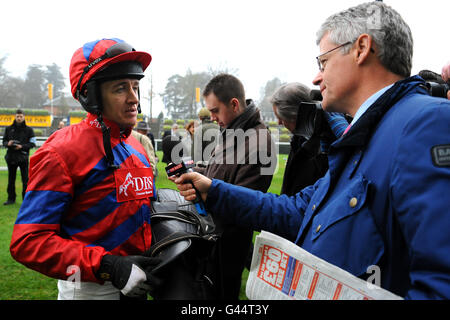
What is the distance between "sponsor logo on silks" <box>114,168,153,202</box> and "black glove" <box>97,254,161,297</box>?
0.34 meters

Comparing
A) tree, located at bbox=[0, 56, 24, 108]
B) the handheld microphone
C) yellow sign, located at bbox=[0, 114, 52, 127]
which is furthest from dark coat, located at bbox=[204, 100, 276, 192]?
tree, located at bbox=[0, 56, 24, 108]

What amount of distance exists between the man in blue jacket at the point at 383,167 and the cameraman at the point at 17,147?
27.0 ft

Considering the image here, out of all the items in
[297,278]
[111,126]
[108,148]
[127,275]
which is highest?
[111,126]

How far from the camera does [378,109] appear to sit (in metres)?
1.15

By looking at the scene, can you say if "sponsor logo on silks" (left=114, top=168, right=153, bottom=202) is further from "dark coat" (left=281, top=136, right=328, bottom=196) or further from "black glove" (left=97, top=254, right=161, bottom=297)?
"dark coat" (left=281, top=136, right=328, bottom=196)

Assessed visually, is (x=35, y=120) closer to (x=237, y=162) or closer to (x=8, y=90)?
(x=8, y=90)

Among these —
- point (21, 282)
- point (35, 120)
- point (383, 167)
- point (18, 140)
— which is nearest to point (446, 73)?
point (383, 167)

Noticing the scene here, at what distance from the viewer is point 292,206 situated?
196 cm

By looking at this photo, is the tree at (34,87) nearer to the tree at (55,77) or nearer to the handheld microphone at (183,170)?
the tree at (55,77)

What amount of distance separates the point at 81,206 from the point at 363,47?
60.0 inches

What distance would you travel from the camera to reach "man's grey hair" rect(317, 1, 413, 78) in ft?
4.09

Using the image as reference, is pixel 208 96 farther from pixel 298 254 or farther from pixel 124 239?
pixel 298 254

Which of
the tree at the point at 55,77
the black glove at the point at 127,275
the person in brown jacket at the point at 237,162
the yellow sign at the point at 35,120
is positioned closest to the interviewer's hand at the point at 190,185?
the black glove at the point at 127,275
